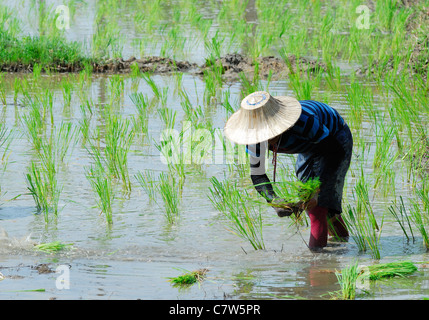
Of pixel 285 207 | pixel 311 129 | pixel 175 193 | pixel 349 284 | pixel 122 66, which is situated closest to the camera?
pixel 349 284

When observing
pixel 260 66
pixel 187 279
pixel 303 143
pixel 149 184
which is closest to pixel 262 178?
pixel 303 143

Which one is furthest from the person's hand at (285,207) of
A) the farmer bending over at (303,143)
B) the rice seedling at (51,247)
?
the rice seedling at (51,247)

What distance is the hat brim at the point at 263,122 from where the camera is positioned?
317 centimetres

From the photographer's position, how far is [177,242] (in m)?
3.91

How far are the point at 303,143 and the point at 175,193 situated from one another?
1117 millimetres

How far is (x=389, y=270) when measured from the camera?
3.14 metres

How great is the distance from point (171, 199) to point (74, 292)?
118 cm

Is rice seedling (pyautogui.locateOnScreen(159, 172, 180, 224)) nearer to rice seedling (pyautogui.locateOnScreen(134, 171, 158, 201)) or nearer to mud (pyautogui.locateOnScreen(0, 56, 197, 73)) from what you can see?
rice seedling (pyautogui.locateOnScreen(134, 171, 158, 201))

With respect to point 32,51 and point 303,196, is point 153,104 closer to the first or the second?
point 32,51

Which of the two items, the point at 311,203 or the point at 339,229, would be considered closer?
the point at 311,203

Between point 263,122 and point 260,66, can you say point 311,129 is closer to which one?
point 263,122

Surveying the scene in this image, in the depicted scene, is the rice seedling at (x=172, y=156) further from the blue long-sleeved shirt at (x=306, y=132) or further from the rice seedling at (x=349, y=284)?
the rice seedling at (x=349, y=284)
